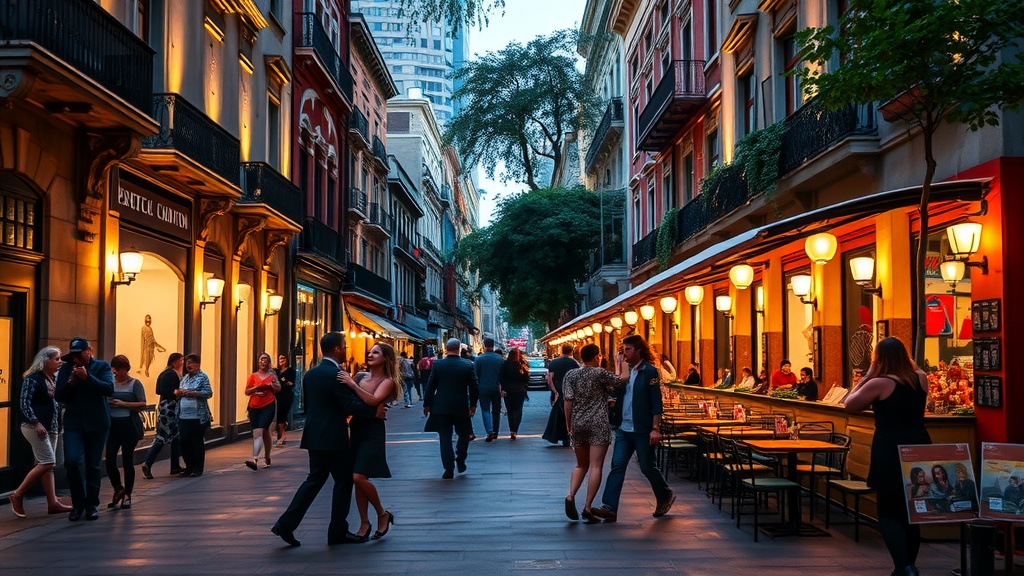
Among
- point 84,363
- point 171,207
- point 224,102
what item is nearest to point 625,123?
point 224,102

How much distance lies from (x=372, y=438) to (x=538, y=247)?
35.2m

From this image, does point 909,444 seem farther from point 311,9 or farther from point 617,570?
point 311,9

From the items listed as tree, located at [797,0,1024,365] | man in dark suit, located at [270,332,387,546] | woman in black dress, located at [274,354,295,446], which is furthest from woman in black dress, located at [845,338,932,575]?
woman in black dress, located at [274,354,295,446]

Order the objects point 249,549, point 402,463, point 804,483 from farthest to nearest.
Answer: point 402,463 → point 804,483 → point 249,549

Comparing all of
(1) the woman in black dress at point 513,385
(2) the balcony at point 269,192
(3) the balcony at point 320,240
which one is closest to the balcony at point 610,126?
(3) the balcony at point 320,240

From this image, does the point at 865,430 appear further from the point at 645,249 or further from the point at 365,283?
the point at 365,283

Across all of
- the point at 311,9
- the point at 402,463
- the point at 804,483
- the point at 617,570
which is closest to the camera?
the point at 617,570

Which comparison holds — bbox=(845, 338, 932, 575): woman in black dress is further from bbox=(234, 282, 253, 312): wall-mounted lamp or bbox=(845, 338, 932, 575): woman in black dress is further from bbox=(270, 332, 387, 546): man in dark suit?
bbox=(234, 282, 253, 312): wall-mounted lamp

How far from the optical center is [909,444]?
7.26 meters

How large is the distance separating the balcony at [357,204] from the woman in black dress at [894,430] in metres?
29.4

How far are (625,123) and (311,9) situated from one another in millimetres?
15536

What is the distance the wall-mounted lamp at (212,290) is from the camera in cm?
1866

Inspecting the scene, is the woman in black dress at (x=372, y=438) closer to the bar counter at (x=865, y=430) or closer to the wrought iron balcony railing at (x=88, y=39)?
the bar counter at (x=865, y=430)

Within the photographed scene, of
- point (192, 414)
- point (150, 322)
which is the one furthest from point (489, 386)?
point (192, 414)
